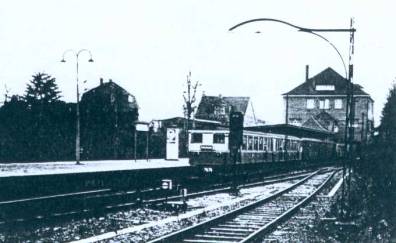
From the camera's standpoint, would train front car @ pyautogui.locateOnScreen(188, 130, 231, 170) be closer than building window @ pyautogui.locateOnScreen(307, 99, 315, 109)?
Yes

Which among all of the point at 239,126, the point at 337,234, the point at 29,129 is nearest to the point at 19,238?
the point at 337,234

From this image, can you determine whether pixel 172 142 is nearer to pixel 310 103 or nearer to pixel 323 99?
pixel 310 103

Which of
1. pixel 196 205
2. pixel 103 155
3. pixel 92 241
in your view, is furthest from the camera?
pixel 103 155

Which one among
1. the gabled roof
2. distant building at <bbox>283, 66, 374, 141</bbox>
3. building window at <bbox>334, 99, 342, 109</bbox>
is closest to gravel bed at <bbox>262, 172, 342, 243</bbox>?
the gabled roof

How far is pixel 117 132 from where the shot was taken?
4197cm

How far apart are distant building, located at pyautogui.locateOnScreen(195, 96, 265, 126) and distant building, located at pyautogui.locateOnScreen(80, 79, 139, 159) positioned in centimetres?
3099

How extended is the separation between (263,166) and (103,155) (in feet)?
→ 41.2

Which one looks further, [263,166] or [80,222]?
[263,166]

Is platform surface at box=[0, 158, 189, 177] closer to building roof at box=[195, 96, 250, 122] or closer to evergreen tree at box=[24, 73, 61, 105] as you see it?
evergreen tree at box=[24, 73, 61, 105]

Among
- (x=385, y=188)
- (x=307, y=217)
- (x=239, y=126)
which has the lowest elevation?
(x=307, y=217)

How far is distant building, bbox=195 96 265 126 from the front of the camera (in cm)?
7994

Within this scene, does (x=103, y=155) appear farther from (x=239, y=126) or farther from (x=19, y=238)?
(x=19, y=238)

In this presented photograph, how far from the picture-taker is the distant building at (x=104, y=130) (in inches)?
1574

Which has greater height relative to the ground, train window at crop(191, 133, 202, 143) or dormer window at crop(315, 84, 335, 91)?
dormer window at crop(315, 84, 335, 91)
